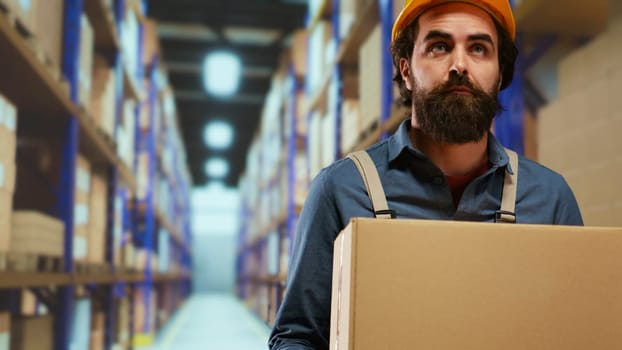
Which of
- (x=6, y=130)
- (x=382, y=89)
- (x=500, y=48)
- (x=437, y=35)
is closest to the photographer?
(x=437, y=35)

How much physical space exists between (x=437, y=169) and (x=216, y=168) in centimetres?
2057

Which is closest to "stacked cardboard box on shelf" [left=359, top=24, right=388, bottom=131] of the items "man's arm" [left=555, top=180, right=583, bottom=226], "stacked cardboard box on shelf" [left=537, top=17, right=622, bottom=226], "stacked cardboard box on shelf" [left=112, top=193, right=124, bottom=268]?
"stacked cardboard box on shelf" [left=537, top=17, right=622, bottom=226]

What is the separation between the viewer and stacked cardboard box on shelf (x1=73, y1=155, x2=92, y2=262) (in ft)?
13.9

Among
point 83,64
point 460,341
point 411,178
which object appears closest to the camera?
point 460,341

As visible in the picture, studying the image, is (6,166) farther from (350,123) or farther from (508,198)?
(350,123)

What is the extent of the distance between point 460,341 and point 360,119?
3152 mm

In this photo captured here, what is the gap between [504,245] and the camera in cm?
125

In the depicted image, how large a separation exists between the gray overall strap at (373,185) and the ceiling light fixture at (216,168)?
19.9 metres

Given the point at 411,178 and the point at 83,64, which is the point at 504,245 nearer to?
the point at 411,178

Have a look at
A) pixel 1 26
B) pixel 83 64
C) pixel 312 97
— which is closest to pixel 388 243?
pixel 1 26

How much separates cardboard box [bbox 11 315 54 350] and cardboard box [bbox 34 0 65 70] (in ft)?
4.66

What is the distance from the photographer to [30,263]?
10.4 ft

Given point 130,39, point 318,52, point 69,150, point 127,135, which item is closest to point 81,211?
point 69,150

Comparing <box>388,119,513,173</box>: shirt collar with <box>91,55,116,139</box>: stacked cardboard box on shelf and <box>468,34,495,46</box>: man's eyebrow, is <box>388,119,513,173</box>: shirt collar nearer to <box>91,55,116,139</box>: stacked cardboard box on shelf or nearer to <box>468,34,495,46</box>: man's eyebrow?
<box>468,34,495,46</box>: man's eyebrow
